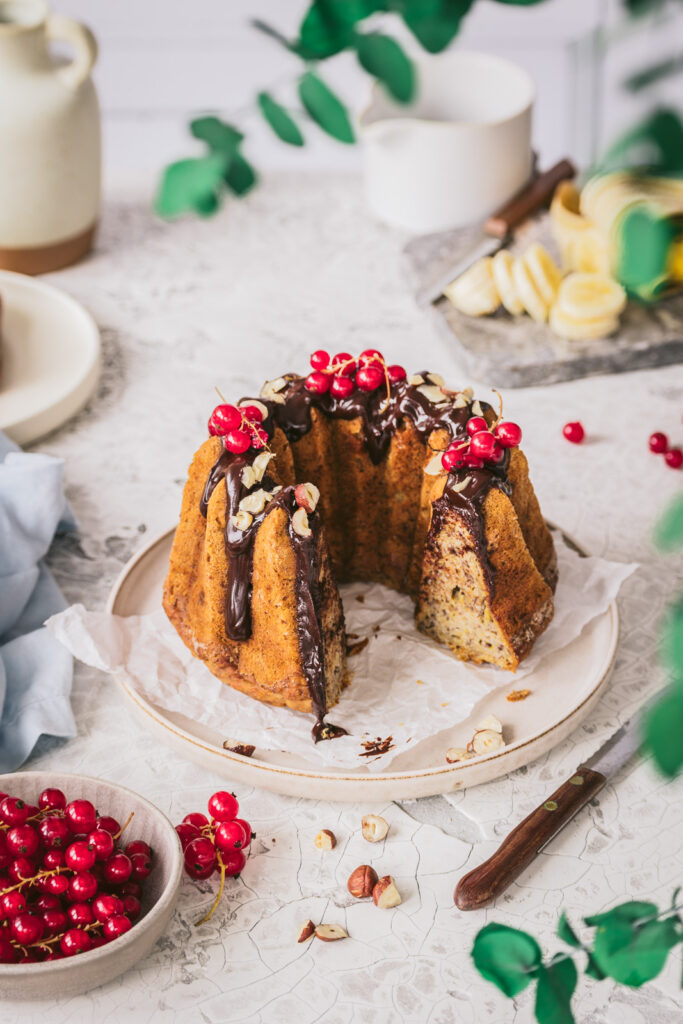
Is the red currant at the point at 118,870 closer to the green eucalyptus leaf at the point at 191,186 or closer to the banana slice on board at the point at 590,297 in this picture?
the green eucalyptus leaf at the point at 191,186

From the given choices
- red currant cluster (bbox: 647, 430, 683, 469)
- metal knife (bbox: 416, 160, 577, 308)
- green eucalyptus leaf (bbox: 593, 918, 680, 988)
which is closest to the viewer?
green eucalyptus leaf (bbox: 593, 918, 680, 988)

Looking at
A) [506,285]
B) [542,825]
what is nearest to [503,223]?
[506,285]

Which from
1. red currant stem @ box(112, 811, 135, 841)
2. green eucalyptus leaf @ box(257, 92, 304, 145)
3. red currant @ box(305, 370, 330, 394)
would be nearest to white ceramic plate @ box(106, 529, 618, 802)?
red currant stem @ box(112, 811, 135, 841)

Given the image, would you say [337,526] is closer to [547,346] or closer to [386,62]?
[547,346]

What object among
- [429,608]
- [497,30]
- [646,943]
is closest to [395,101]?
[646,943]

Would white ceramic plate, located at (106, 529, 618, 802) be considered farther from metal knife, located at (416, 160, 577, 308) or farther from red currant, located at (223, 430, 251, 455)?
metal knife, located at (416, 160, 577, 308)

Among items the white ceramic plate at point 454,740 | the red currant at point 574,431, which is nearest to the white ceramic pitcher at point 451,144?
the red currant at point 574,431

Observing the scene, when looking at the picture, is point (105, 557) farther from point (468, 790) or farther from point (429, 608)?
point (468, 790)

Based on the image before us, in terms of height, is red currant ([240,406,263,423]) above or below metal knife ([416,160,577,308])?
above
